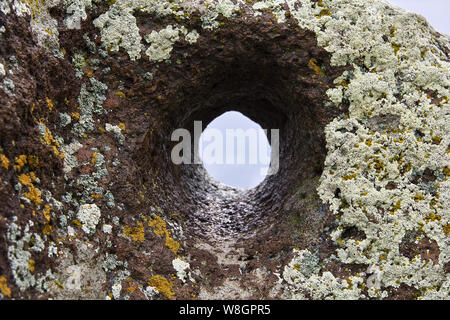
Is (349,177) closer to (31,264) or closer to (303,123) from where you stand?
(303,123)

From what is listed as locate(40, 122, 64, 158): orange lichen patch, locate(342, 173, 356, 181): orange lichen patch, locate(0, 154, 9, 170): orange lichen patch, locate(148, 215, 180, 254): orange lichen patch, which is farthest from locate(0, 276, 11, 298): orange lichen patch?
locate(342, 173, 356, 181): orange lichen patch

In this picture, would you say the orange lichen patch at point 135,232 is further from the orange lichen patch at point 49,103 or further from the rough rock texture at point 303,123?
the orange lichen patch at point 49,103

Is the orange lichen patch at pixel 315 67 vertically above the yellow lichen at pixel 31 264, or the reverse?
the orange lichen patch at pixel 315 67

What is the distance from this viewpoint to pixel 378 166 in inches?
113

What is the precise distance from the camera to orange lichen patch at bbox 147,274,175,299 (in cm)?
262

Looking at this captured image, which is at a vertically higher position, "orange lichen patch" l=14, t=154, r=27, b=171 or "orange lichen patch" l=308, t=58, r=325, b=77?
"orange lichen patch" l=308, t=58, r=325, b=77

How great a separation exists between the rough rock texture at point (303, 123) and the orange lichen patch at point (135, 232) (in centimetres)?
2

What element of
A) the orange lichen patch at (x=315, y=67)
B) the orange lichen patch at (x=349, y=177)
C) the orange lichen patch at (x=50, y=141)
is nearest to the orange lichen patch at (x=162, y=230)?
the orange lichen patch at (x=50, y=141)

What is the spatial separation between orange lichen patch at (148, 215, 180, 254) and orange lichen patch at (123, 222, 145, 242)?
0.10m

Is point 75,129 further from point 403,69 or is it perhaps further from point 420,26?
point 420,26

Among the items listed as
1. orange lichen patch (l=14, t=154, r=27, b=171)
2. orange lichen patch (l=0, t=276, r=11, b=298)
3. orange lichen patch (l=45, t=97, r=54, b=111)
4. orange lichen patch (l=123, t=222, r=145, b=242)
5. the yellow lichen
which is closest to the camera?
orange lichen patch (l=0, t=276, r=11, b=298)

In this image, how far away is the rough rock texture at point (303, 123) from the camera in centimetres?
258

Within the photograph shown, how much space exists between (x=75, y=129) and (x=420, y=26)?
2.88 metres

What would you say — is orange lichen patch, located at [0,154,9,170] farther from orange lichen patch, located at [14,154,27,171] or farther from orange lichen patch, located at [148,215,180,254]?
orange lichen patch, located at [148,215,180,254]
